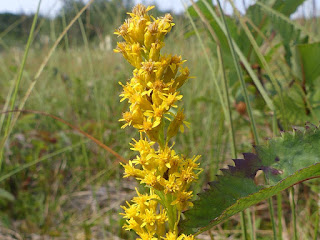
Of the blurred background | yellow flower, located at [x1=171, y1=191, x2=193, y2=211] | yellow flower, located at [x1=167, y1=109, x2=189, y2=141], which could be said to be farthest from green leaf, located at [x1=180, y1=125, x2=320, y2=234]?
the blurred background

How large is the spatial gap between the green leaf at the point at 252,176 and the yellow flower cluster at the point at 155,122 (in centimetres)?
3

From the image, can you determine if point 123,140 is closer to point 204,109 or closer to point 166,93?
point 204,109

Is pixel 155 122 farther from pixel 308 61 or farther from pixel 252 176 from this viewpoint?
pixel 308 61

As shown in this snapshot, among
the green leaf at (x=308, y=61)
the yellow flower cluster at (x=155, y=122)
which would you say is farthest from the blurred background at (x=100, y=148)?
the yellow flower cluster at (x=155, y=122)

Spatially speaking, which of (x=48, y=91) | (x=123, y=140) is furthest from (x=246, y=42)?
(x=48, y=91)

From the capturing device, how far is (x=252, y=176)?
0.64m

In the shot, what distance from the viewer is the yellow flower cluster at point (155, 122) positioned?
643 millimetres

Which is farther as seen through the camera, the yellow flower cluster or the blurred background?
the blurred background

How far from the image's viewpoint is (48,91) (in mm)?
3703

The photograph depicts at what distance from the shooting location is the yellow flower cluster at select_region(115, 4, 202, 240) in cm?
64

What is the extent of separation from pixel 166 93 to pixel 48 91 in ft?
10.8

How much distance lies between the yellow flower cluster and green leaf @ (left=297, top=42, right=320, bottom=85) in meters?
0.67

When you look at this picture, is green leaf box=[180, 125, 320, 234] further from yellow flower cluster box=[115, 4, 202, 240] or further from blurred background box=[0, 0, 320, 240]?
blurred background box=[0, 0, 320, 240]

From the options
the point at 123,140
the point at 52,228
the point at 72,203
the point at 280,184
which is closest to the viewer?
the point at 280,184
